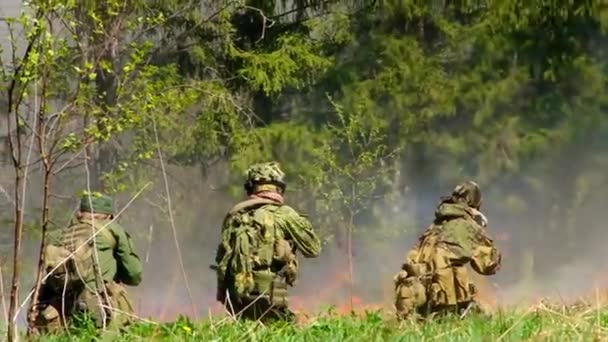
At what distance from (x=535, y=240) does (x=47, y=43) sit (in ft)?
51.6

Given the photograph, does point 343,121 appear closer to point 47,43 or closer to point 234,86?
point 234,86

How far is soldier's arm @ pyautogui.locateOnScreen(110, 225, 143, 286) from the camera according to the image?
11500 millimetres

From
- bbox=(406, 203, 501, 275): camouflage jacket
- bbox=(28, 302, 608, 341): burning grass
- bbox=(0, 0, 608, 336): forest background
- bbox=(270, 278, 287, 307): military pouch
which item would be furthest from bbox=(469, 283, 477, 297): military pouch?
bbox=(0, 0, 608, 336): forest background

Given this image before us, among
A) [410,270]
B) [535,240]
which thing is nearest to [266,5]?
[535,240]

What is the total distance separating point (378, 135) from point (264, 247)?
1048cm

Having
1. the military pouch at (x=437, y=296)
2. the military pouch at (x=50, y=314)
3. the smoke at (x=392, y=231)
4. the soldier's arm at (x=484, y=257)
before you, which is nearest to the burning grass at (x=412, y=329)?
the military pouch at (x=50, y=314)

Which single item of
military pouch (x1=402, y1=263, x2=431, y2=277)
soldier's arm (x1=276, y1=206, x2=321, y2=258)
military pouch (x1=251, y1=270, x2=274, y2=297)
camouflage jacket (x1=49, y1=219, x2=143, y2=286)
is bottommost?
camouflage jacket (x1=49, y1=219, x2=143, y2=286)

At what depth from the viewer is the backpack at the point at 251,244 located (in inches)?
448

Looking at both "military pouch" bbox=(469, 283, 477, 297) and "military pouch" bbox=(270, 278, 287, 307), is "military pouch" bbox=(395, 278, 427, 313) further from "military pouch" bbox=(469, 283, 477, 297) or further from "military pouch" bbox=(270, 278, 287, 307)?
"military pouch" bbox=(270, 278, 287, 307)

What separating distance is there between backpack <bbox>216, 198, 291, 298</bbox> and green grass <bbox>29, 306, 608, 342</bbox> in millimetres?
1632

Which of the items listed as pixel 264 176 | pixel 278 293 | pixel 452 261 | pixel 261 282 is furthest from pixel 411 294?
pixel 264 176

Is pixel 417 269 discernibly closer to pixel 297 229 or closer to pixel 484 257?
pixel 484 257

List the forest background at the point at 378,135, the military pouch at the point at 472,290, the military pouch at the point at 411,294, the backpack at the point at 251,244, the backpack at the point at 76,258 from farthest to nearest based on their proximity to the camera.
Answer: the forest background at the point at 378,135
the military pouch at the point at 472,290
the military pouch at the point at 411,294
the backpack at the point at 251,244
the backpack at the point at 76,258

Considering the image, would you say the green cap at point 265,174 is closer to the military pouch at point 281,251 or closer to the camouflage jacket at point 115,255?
the military pouch at point 281,251
